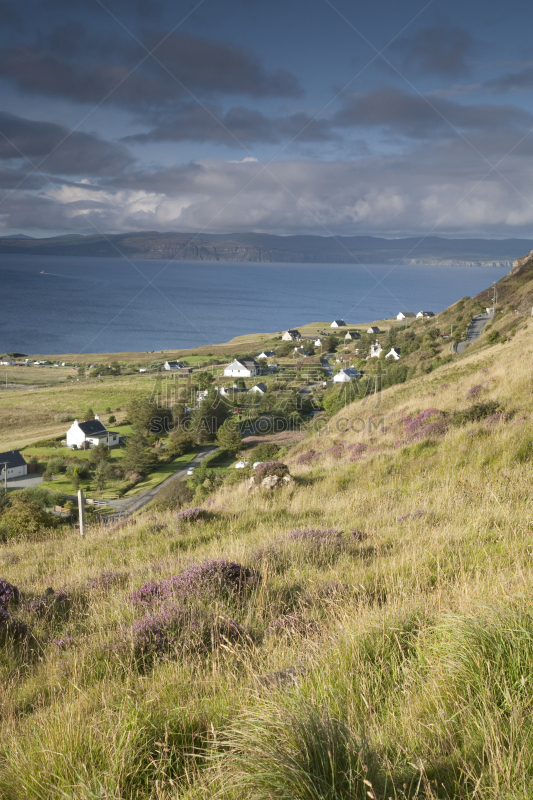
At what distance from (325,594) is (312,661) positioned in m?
1.49

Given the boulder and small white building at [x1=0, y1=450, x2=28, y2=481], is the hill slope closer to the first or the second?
the boulder

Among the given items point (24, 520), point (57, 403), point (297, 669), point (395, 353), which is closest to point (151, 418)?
point (57, 403)

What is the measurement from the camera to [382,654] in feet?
9.59

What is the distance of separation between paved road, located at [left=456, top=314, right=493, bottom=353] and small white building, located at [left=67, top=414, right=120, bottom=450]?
34159 mm

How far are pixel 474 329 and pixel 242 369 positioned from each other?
36.4 meters

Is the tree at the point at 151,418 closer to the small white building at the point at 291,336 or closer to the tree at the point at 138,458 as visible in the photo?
the tree at the point at 138,458

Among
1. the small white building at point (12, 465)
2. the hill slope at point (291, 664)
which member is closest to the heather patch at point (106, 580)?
the hill slope at point (291, 664)

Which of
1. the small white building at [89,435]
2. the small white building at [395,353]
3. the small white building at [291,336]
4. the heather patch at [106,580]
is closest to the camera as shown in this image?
the heather patch at [106,580]

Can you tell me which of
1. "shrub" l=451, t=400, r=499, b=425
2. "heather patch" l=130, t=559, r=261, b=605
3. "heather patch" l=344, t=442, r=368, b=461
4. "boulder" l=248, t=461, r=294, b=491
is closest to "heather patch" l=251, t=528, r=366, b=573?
"heather patch" l=130, t=559, r=261, b=605

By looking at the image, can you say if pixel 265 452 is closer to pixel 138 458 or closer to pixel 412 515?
pixel 138 458

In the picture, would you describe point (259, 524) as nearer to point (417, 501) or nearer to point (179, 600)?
point (417, 501)

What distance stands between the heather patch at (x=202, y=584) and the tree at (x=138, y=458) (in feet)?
118

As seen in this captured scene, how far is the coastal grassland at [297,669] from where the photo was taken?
6.26 feet

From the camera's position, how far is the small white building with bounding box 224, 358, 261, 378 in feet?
250
